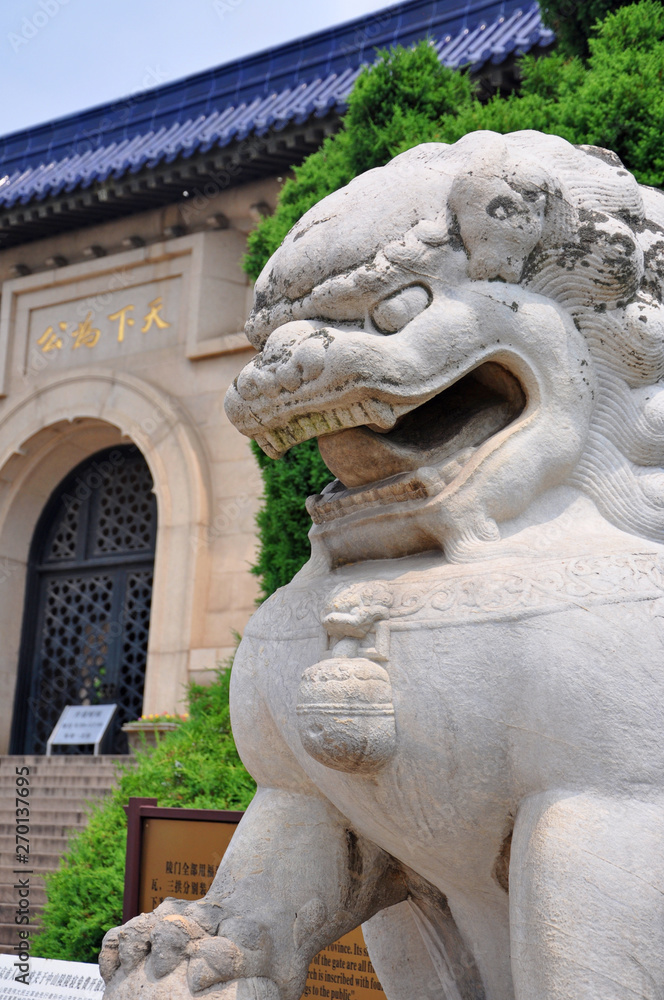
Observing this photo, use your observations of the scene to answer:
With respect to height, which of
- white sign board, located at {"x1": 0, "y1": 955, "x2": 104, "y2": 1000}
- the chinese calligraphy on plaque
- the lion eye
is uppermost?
the chinese calligraphy on plaque

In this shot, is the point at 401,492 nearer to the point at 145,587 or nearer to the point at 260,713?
the point at 260,713

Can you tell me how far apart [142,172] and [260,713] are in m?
7.90

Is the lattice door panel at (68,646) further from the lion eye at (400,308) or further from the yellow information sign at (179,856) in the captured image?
the lion eye at (400,308)

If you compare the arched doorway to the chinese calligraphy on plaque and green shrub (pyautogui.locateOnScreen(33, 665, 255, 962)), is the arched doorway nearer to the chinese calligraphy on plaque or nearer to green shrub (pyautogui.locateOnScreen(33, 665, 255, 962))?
the chinese calligraphy on plaque

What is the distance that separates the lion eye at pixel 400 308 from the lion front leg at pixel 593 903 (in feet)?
2.46

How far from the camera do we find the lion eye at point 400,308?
1500mm

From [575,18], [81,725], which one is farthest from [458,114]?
[81,725]

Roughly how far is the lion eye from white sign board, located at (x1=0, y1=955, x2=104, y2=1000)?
2517mm

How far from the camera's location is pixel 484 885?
1.50m

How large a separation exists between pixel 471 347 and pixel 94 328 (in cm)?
860

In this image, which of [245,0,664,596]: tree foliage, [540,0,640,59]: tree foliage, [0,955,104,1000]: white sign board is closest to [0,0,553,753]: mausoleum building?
[540,0,640,59]: tree foliage

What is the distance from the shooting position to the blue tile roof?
813 centimetres

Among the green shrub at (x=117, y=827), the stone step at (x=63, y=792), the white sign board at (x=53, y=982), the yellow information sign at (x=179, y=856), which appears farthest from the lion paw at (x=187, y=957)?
the stone step at (x=63, y=792)

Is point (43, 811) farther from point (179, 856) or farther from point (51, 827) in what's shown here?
point (179, 856)
